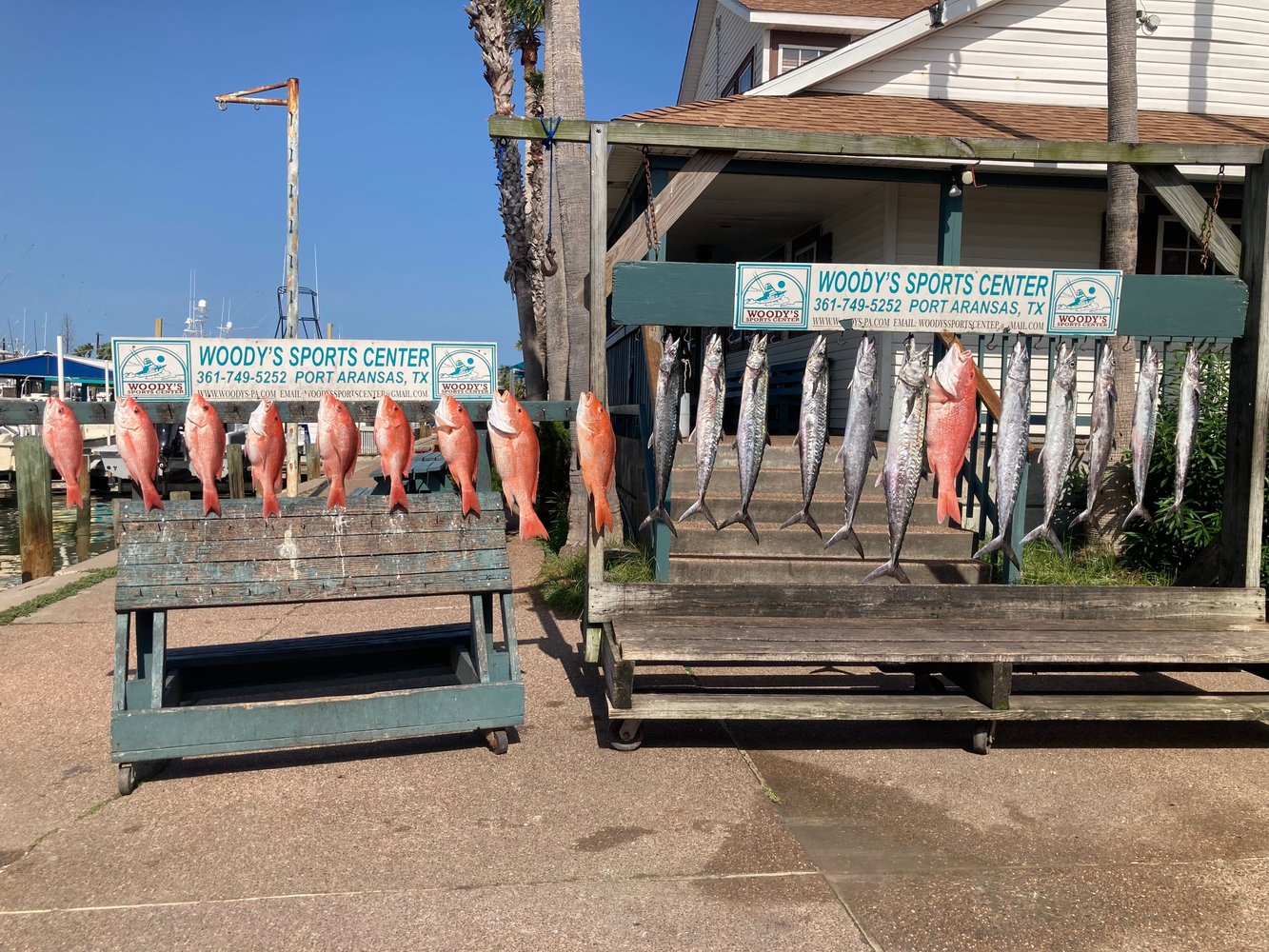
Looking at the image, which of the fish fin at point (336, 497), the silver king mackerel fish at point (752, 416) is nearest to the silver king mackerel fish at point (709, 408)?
the silver king mackerel fish at point (752, 416)

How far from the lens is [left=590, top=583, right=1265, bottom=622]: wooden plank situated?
507cm

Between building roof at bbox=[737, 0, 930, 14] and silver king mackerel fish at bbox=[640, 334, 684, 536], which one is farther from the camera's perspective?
building roof at bbox=[737, 0, 930, 14]

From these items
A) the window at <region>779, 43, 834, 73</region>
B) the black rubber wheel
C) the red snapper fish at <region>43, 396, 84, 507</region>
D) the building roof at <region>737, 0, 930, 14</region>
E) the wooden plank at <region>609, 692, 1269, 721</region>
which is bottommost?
the black rubber wheel

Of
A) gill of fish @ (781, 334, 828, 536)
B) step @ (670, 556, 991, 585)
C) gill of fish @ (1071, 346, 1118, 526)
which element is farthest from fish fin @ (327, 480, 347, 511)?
gill of fish @ (1071, 346, 1118, 526)

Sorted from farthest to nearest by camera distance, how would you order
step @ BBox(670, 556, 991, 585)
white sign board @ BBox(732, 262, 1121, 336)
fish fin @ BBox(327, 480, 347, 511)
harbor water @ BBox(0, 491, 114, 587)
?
harbor water @ BBox(0, 491, 114, 587), step @ BBox(670, 556, 991, 585), white sign board @ BBox(732, 262, 1121, 336), fish fin @ BBox(327, 480, 347, 511)

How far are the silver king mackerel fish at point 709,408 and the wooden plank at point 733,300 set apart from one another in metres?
0.62

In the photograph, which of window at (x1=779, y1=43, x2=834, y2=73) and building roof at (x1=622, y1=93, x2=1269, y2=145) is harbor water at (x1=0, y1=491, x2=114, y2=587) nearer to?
building roof at (x1=622, y1=93, x2=1269, y2=145)

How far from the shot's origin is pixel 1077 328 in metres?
4.89

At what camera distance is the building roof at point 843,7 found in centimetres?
1366

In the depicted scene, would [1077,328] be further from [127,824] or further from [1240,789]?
[127,824]

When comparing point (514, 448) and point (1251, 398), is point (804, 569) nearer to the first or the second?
point (1251, 398)

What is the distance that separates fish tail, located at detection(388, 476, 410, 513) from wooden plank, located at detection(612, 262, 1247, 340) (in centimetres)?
136

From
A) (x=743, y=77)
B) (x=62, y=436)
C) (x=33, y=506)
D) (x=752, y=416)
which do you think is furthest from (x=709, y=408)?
(x=743, y=77)

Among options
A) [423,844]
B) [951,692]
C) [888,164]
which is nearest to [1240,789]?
[951,692]
